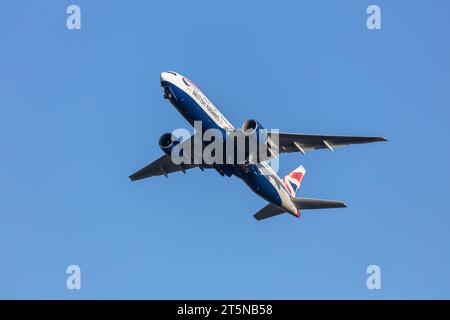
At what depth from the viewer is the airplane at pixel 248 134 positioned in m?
41.5

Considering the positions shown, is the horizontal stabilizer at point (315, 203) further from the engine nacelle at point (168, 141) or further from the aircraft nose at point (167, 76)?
the aircraft nose at point (167, 76)

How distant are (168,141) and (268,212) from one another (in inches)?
357

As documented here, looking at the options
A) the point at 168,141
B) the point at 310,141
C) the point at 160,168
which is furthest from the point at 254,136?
the point at 160,168

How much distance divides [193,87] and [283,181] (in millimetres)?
12449

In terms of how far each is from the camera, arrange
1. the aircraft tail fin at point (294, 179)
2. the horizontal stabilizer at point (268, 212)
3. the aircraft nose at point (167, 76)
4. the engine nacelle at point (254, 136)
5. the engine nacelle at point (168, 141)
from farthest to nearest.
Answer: the aircraft tail fin at point (294, 179), the horizontal stabilizer at point (268, 212), the engine nacelle at point (168, 141), the engine nacelle at point (254, 136), the aircraft nose at point (167, 76)

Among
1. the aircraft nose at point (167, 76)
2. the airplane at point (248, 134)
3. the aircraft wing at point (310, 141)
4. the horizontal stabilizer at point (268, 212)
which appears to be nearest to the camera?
the aircraft nose at point (167, 76)

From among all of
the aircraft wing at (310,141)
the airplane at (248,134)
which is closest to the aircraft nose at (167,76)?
the airplane at (248,134)

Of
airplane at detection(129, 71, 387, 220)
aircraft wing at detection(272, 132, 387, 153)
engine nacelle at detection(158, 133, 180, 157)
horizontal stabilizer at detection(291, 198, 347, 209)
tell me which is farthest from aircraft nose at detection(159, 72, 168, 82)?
horizontal stabilizer at detection(291, 198, 347, 209)

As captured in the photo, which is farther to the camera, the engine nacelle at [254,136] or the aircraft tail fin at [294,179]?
the aircraft tail fin at [294,179]

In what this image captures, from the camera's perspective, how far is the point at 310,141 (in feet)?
145

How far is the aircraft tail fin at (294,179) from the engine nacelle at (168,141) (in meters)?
9.41
